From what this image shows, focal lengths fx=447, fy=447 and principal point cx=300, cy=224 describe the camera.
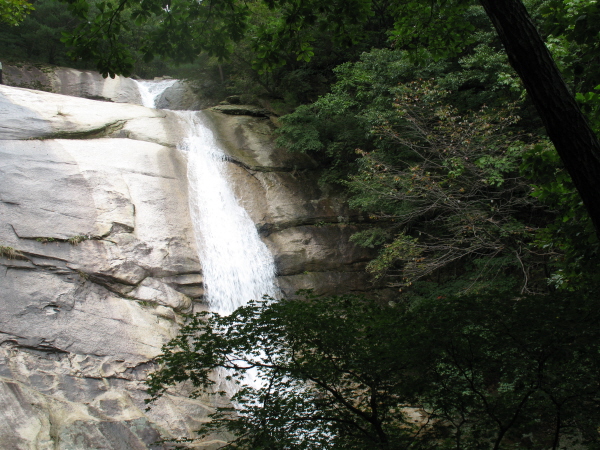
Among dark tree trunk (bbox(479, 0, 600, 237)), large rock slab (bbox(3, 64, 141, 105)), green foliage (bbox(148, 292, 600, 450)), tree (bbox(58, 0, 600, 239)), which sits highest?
large rock slab (bbox(3, 64, 141, 105))

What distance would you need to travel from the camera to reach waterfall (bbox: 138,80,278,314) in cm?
1024

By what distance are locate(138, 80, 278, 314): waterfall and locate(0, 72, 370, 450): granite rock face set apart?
11.8 inches

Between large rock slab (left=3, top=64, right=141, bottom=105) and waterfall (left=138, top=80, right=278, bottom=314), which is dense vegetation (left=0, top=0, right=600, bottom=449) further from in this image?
large rock slab (left=3, top=64, right=141, bottom=105)

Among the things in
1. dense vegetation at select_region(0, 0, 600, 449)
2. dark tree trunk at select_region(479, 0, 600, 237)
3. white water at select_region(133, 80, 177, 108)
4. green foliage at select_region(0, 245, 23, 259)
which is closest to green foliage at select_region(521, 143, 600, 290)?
dense vegetation at select_region(0, 0, 600, 449)

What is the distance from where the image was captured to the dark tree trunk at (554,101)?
2611mm

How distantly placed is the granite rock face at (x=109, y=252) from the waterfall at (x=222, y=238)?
30 cm

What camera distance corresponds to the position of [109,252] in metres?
9.28

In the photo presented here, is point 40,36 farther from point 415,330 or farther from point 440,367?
point 440,367

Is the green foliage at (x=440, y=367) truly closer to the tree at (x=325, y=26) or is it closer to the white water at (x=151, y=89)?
the tree at (x=325, y=26)

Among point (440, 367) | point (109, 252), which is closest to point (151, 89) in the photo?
point (109, 252)

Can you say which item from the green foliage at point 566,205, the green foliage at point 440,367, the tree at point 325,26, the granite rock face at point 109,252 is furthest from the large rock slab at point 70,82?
the green foliage at point 566,205

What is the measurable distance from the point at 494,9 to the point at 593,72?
5.94 feet

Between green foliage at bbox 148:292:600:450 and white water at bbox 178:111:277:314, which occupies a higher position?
white water at bbox 178:111:277:314

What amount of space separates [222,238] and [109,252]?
2.80m
